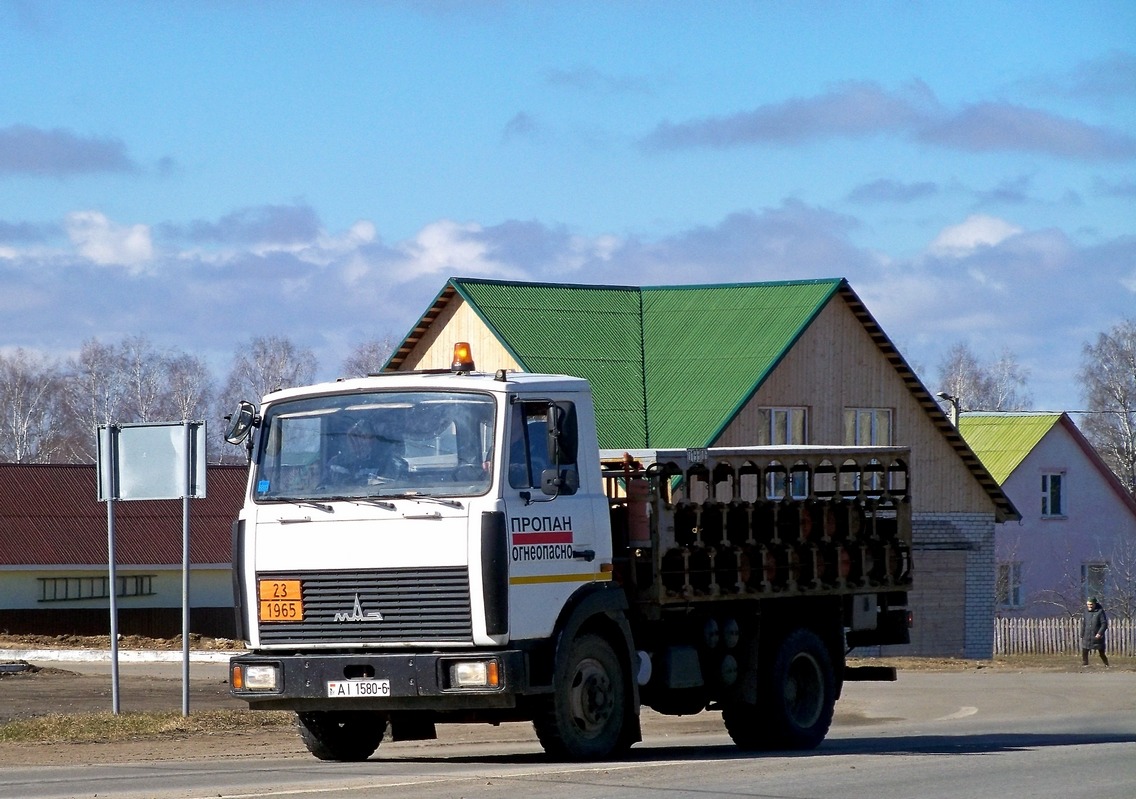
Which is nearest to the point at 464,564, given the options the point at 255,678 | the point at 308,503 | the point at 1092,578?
the point at 308,503

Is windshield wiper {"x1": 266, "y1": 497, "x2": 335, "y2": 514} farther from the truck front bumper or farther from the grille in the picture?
the truck front bumper

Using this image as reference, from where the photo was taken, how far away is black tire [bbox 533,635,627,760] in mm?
12898

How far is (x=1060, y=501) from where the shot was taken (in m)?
61.8

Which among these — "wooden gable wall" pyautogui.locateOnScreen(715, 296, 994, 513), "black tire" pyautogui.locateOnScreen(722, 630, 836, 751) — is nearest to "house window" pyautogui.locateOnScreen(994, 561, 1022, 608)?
"wooden gable wall" pyautogui.locateOnScreen(715, 296, 994, 513)

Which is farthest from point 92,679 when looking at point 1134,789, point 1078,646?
point 1078,646

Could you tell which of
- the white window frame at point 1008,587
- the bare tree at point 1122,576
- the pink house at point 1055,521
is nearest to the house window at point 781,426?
the bare tree at point 1122,576

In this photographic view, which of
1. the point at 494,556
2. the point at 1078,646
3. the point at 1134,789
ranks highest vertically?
the point at 494,556

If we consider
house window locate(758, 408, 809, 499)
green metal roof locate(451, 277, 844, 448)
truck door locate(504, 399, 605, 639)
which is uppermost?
green metal roof locate(451, 277, 844, 448)

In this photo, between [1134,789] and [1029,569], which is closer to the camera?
[1134,789]

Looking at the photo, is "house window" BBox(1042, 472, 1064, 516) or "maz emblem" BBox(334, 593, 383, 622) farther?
"house window" BBox(1042, 472, 1064, 516)

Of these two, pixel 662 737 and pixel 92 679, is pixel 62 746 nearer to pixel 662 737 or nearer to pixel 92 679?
pixel 662 737

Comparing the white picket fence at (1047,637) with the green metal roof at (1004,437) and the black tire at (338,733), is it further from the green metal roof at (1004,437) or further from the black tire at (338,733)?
the black tire at (338,733)

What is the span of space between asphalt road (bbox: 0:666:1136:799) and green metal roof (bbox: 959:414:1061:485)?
41045 mm

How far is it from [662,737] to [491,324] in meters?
20.9
